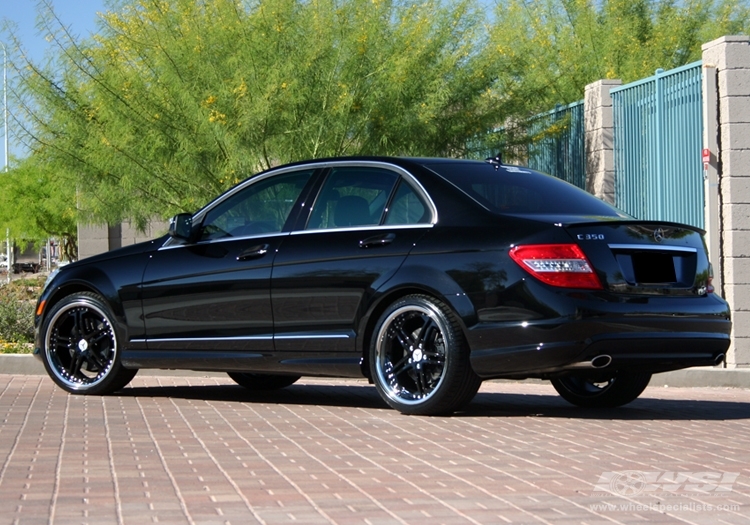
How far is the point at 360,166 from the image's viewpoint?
30.2 ft

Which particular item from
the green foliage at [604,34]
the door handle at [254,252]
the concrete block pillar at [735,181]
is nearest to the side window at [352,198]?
the door handle at [254,252]

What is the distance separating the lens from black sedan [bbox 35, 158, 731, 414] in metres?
7.98

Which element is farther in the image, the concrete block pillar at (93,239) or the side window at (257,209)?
the concrete block pillar at (93,239)

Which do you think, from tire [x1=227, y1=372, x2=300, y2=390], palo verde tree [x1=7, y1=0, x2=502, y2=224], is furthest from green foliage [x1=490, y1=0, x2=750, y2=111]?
tire [x1=227, y1=372, x2=300, y2=390]

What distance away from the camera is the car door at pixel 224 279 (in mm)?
9242

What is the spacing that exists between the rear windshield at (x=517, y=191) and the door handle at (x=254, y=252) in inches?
50.8

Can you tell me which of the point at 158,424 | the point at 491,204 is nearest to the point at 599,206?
the point at 491,204

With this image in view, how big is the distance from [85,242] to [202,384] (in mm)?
16528

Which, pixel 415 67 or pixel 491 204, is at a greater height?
pixel 415 67

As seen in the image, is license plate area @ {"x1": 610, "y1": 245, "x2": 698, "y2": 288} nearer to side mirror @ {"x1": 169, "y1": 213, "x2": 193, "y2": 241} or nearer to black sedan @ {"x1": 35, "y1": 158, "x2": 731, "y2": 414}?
black sedan @ {"x1": 35, "y1": 158, "x2": 731, "y2": 414}

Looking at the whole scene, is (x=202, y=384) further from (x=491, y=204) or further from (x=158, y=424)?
(x=491, y=204)

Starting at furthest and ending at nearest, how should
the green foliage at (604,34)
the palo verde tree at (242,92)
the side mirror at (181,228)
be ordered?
1. the green foliage at (604,34)
2. the palo verde tree at (242,92)
3. the side mirror at (181,228)

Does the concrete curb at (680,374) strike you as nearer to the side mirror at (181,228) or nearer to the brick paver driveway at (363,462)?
the brick paver driveway at (363,462)

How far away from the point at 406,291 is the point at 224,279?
1556 millimetres
